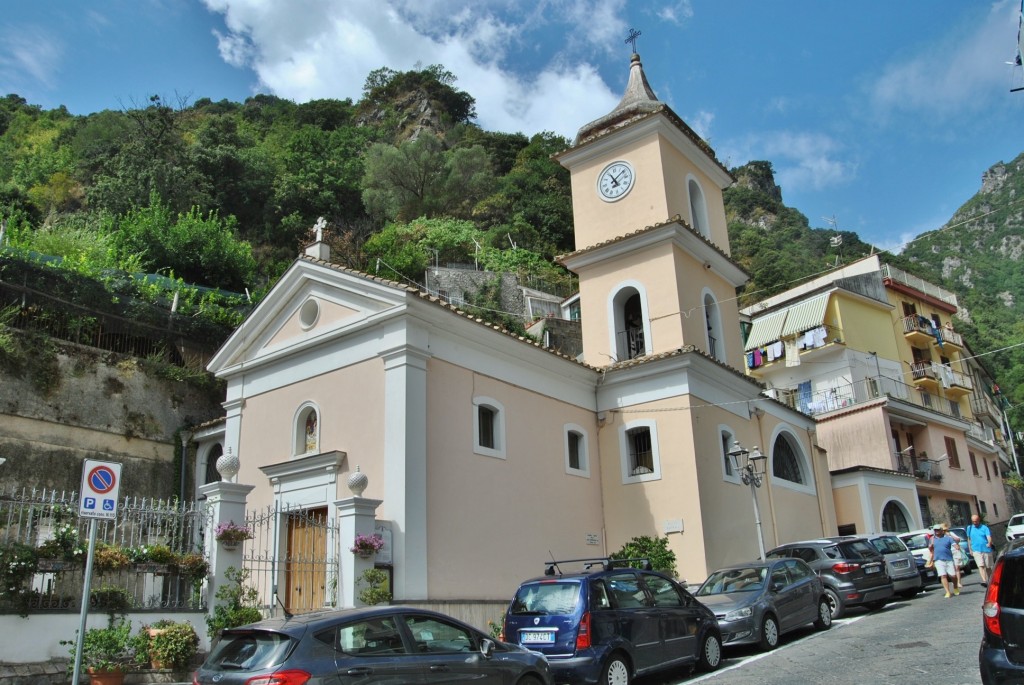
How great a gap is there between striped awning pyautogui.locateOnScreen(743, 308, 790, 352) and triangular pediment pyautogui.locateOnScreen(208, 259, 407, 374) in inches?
1132

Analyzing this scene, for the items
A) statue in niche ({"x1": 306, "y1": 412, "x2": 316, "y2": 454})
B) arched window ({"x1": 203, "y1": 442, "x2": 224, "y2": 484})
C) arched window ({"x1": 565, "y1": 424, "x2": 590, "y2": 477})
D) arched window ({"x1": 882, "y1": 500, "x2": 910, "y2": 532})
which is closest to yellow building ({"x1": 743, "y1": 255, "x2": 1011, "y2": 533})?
arched window ({"x1": 882, "y1": 500, "x2": 910, "y2": 532})

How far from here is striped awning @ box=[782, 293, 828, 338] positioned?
38.8 metres

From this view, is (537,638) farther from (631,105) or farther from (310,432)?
(631,105)

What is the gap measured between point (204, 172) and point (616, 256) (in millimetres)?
35543

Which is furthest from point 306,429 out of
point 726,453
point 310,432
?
point 726,453

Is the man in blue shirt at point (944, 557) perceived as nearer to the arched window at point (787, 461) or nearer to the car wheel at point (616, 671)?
the arched window at point (787, 461)

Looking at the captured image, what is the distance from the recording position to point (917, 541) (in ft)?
70.1

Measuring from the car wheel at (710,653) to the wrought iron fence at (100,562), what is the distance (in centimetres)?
717

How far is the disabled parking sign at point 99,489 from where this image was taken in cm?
835

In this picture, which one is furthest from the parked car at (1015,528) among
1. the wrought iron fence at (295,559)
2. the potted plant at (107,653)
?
the potted plant at (107,653)

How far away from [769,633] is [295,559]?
26.4 ft

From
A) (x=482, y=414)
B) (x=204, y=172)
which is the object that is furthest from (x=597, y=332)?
(x=204, y=172)

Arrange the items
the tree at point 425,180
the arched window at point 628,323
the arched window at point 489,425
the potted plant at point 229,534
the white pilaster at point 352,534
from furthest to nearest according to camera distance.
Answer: the tree at point 425,180
the arched window at point 628,323
the arched window at point 489,425
the white pilaster at point 352,534
the potted plant at point 229,534

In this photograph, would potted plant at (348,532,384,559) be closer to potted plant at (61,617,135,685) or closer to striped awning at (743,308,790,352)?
potted plant at (61,617,135,685)
